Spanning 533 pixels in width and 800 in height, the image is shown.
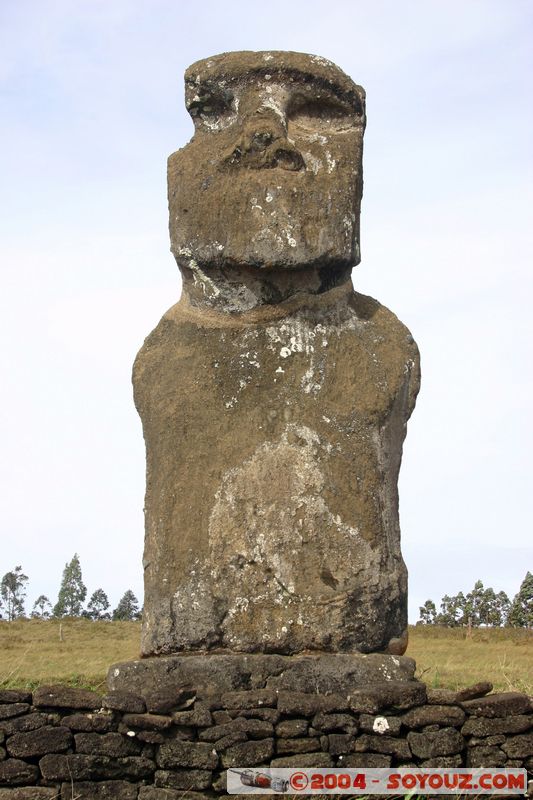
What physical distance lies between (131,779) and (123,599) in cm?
2962

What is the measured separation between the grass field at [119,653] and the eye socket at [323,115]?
5210 mm

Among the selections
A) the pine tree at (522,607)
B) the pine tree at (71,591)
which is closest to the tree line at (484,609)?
the pine tree at (522,607)

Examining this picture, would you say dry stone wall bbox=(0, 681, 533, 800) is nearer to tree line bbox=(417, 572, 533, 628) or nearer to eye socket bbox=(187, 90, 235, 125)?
eye socket bbox=(187, 90, 235, 125)

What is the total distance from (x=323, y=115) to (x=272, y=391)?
2.25 meters

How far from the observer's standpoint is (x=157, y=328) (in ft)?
30.6

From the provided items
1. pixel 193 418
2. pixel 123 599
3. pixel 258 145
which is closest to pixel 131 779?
pixel 193 418

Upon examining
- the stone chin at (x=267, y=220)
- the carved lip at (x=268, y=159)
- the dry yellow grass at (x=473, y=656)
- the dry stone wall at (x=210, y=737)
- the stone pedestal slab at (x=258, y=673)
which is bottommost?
the dry stone wall at (x=210, y=737)

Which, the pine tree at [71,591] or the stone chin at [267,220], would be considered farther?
the pine tree at [71,591]

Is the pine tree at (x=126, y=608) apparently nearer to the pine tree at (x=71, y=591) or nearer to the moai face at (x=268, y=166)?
the pine tree at (x=71, y=591)

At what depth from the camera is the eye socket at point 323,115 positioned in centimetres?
927

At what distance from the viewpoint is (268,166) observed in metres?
8.84

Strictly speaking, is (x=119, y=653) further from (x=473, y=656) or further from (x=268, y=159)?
(x=268, y=159)

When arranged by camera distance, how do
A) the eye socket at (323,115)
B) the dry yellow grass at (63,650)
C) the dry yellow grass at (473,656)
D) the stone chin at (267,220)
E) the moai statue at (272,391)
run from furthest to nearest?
the dry yellow grass at (473,656)
the dry yellow grass at (63,650)
the eye socket at (323,115)
the stone chin at (267,220)
the moai statue at (272,391)

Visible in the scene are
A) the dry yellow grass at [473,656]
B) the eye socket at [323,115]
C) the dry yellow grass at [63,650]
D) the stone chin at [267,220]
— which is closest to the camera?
the stone chin at [267,220]
